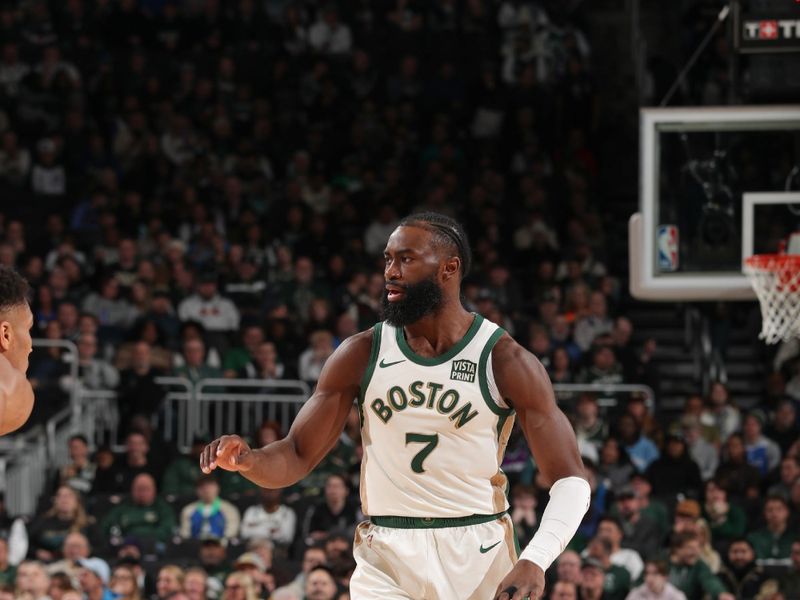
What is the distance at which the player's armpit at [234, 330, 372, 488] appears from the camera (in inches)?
235

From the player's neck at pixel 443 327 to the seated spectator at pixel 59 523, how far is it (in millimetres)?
7278

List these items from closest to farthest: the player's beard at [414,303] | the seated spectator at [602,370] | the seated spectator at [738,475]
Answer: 1. the player's beard at [414,303]
2. the seated spectator at [738,475]
3. the seated spectator at [602,370]

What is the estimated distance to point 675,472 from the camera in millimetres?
13328

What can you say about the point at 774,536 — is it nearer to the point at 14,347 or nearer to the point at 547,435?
the point at 547,435

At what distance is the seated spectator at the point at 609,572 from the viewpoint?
38.2ft

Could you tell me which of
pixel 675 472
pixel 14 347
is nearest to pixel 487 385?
pixel 14 347

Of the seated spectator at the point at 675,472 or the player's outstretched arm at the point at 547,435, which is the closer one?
the player's outstretched arm at the point at 547,435

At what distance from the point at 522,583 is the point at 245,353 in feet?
32.0

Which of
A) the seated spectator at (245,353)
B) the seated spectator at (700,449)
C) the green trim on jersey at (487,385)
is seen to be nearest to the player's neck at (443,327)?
the green trim on jersey at (487,385)

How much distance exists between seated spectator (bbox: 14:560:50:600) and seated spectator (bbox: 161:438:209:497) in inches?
76.5

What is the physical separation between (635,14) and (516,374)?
1338 centimetres

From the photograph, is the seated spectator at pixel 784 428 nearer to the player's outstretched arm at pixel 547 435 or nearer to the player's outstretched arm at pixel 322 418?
the player's outstretched arm at pixel 547 435

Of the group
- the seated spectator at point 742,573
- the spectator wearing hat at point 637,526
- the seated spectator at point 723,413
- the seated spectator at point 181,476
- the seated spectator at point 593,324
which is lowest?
the seated spectator at point 742,573

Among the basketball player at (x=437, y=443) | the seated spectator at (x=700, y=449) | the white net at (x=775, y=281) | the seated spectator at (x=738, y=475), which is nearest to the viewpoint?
the basketball player at (x=437, y=443)
